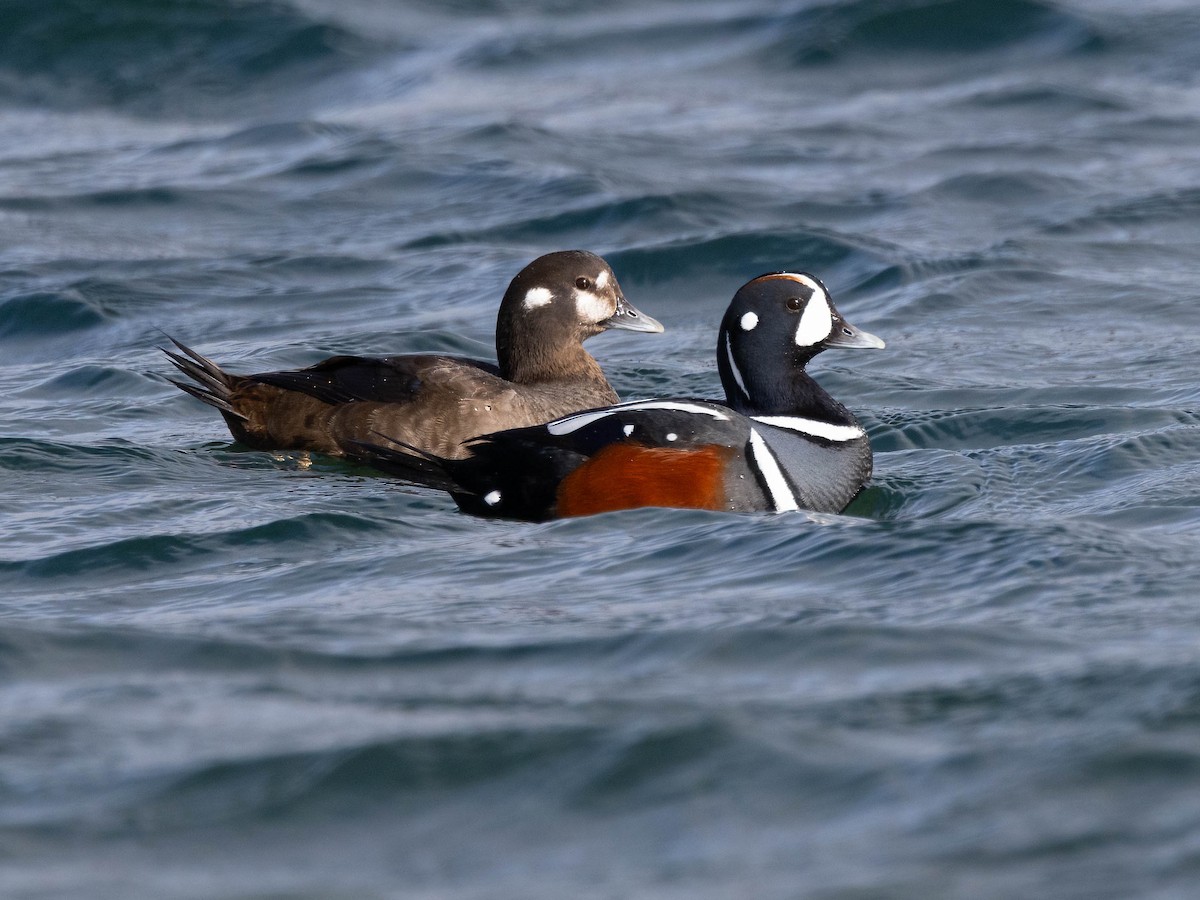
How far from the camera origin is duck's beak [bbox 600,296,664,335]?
362 inches

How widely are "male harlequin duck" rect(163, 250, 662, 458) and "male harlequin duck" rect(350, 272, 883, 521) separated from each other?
574 millimetres

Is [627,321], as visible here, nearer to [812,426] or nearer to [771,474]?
[812,426]

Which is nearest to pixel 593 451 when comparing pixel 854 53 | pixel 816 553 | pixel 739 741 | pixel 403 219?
pixel 816 553

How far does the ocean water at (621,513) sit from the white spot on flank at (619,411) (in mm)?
429

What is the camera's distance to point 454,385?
8477 millimetres

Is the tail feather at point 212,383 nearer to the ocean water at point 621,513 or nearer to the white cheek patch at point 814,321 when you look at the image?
the ocean water at point 621,513

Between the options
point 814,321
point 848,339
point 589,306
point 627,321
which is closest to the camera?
point 814,321

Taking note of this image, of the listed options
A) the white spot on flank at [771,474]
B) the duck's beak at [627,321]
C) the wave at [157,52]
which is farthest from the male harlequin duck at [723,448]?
the wave at [157,52]

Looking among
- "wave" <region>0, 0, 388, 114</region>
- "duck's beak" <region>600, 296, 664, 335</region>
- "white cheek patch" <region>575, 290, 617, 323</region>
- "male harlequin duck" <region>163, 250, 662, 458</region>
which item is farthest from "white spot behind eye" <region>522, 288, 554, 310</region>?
"wave" <region>0, 0, 388, 114</region>

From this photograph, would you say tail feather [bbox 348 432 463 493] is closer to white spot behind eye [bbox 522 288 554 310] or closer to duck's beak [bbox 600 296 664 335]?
white spot behind eye [bbox 522 288 554 310]

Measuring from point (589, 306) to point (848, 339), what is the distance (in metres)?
1.63

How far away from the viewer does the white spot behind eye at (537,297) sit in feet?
29.4

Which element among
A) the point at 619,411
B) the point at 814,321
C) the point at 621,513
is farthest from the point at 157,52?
the point at 621,513

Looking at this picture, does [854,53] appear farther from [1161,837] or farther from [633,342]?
[1161,837]
